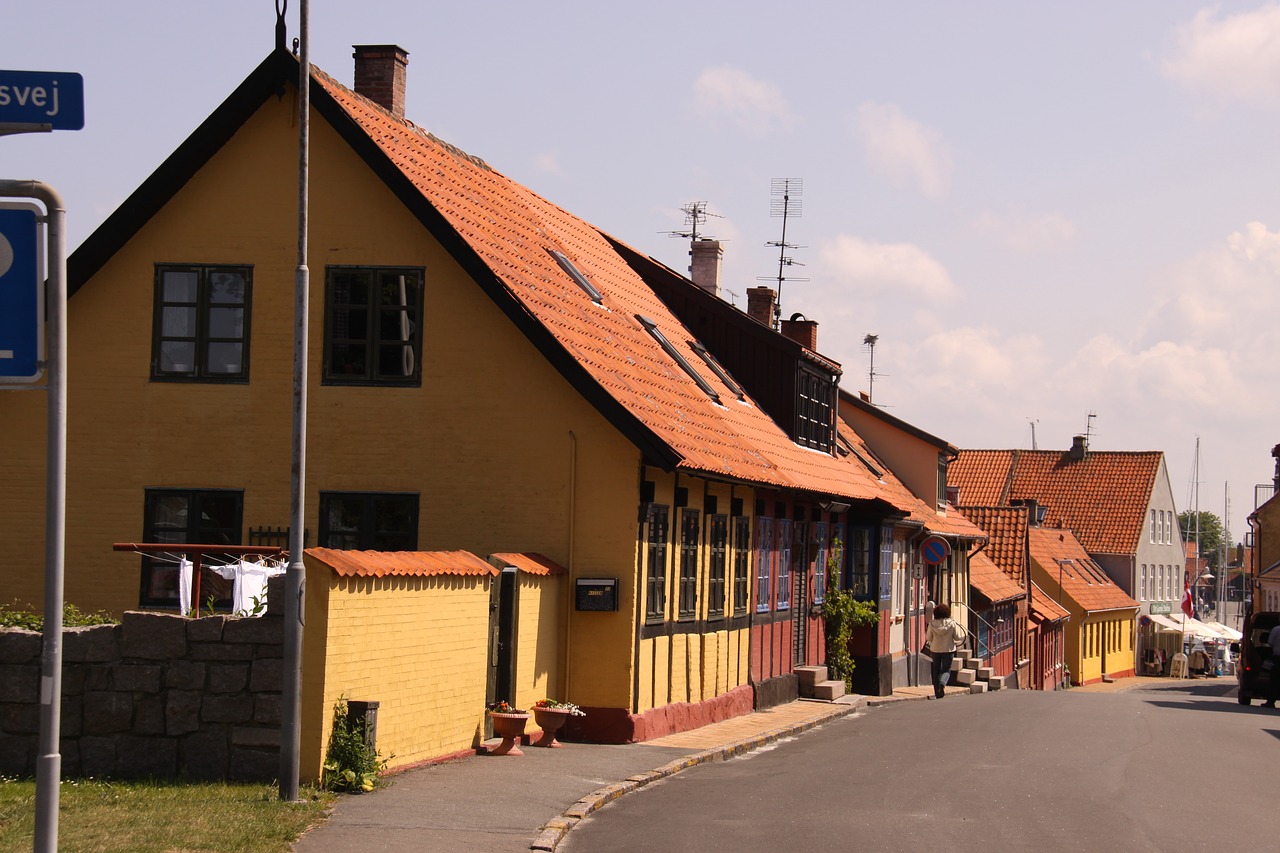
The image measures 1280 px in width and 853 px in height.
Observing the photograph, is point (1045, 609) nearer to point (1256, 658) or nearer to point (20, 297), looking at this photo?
point (1256, 658)

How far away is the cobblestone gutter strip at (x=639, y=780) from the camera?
1177 cm

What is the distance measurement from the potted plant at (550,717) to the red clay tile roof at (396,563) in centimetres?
173

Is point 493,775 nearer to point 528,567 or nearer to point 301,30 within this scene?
point 528,567

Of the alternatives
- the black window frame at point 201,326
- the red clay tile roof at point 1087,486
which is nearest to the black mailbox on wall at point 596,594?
the black window frame at point 201,326

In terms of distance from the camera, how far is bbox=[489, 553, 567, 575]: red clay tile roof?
55.1 ft

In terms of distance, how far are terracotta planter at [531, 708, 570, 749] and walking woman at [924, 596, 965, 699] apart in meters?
15.0

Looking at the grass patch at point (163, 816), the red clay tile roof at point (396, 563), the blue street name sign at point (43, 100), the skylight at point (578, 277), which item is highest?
the skylight at point (578, 277)

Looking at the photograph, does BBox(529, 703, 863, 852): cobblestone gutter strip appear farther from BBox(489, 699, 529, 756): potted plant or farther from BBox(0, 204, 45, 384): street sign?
BBox(0, 204, 45, 384): street sign

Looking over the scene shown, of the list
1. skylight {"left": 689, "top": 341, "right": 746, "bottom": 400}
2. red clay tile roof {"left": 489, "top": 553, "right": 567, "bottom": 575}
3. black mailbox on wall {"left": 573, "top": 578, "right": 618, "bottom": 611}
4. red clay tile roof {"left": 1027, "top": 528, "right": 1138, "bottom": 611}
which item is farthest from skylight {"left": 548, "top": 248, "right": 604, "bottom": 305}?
red clay tile roof {"left": 1027, "top": 528, "right": 1138, "bottom": 611}

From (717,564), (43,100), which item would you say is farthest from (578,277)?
(43,100)

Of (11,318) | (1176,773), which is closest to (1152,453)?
(1176,773)

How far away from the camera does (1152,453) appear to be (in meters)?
78.8

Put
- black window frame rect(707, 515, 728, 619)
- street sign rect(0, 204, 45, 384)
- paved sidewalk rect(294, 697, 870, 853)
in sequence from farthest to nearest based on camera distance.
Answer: black window frame rect(707, 515, 728, 619)
paved sidewalk rect(294, 697, 870, 853)
street sign rect(0, 204, 45, 384)

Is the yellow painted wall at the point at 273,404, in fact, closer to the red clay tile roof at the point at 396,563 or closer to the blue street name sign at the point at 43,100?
the red clay tile roof at the point at 396,563
